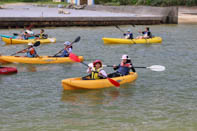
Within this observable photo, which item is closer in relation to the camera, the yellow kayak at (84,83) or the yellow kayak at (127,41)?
the yellow kayak at (84,83)

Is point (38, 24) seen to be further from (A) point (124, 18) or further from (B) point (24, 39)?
(B) point (24, 39)

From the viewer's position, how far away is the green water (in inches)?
487

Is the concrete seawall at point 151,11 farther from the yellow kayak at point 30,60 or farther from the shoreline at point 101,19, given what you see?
the yellow kayak at point 30,60

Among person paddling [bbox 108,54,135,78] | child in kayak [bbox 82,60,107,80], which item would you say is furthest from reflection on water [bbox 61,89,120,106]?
person paddling [bbox 108,54,135,78]

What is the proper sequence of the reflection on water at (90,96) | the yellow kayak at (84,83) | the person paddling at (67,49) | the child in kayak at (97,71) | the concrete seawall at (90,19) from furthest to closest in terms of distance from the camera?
the concrete seawall at (90,19), the person paddling at (67,49), the child in kayak at (97,71), the yellow kayak at (84,83), the reflection on water at (90,96)

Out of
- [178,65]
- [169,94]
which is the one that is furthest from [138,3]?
[169,94]

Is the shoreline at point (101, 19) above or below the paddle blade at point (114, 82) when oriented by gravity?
above

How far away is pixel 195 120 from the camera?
12742mm

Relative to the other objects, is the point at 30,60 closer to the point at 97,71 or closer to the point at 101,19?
the point at 97,71

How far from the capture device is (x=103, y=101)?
14.8m

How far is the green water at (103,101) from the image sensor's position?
40.6ft

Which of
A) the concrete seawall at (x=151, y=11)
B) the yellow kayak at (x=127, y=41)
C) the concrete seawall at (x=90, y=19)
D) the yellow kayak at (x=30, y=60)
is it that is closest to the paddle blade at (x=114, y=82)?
the yellow kayak at (x=30, y=60)

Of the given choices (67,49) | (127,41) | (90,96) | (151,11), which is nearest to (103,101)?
(90,96)

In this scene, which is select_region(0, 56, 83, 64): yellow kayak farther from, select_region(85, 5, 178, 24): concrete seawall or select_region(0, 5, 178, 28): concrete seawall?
select_region(85, 5, 178, 24): concrete seawall
